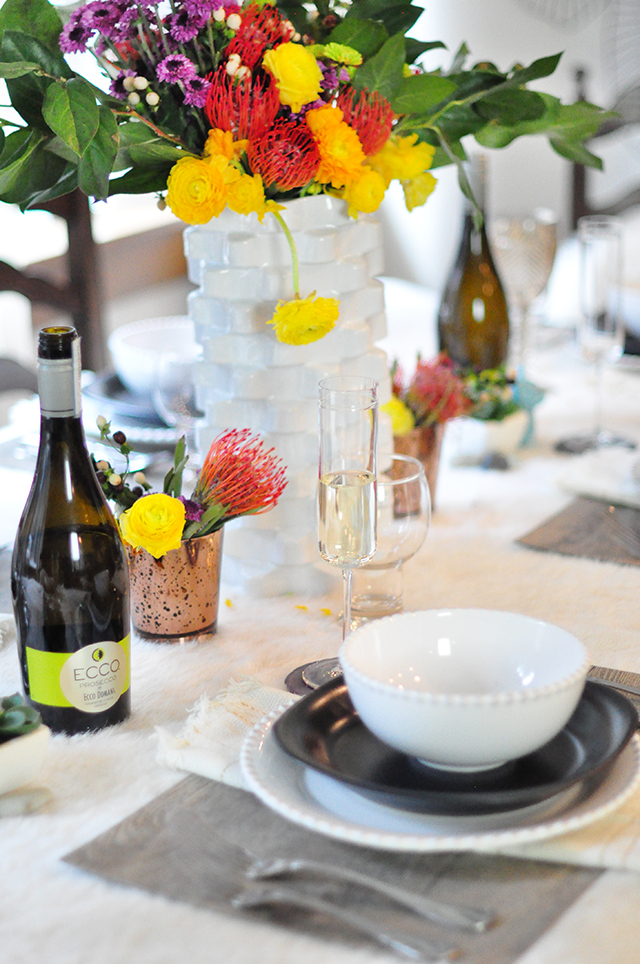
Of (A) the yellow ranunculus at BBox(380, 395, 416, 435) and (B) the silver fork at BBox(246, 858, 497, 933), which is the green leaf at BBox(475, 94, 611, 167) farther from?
(B) the silver fork at BBox(246, 858, 497, 933)

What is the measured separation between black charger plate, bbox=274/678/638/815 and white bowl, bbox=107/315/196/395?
765 millimetres

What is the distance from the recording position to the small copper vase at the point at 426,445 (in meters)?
1.14

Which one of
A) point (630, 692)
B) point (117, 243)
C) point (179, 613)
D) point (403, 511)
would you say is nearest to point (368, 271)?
point (403, 511)

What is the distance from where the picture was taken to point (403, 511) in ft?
2.89

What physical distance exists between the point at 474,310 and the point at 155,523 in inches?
31.8

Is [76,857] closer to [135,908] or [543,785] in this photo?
[135,908]

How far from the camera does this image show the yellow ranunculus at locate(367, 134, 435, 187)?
0.97 metres

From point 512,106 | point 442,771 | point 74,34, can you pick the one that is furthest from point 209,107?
point 442,771

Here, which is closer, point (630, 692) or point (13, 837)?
point (13, 837)

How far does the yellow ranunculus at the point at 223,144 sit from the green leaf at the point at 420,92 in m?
0.18

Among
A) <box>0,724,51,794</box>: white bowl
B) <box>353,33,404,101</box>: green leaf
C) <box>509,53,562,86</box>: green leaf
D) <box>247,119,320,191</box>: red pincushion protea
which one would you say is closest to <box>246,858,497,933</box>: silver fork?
<box>0,724,51,794</box>: white bowl

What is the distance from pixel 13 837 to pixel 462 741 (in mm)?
262

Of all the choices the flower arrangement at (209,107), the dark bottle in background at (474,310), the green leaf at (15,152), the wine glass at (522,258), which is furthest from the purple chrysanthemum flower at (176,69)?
the wine glass at (522,258)

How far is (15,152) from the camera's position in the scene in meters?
0.86
